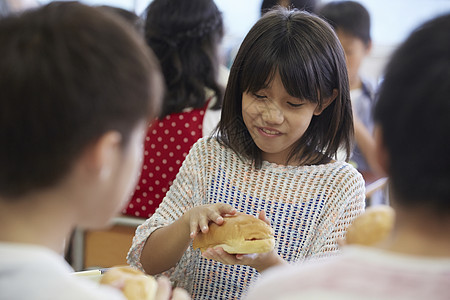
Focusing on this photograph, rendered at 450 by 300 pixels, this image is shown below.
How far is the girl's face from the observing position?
5.06 feet

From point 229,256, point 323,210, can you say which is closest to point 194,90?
point 323,210

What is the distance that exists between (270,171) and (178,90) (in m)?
0.94

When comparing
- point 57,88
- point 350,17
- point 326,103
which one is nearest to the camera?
point 57,88

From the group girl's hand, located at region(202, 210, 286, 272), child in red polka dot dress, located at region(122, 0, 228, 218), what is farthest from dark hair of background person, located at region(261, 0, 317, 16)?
girl's hand, located at region(202, 210, 286, 272)

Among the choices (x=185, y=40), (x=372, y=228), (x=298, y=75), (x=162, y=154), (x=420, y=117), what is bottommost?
(x=162, y=154)

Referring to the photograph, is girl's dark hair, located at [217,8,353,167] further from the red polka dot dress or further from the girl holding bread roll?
the red polka dot dress

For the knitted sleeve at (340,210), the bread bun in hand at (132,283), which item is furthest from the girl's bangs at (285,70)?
the bread bun in hand at (132,283)

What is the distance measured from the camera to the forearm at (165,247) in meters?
1.57

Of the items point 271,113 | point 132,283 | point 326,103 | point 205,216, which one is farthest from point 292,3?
point 132,283

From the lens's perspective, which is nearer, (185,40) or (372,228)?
(372,228)

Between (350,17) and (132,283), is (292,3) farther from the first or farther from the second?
(132,283)

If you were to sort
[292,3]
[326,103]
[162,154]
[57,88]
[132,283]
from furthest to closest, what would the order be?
[292,3], [162,154], [326,103], [132,283], [57,88]

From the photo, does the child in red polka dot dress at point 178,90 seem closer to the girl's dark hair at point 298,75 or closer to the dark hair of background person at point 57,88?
the girl's dark hair at point 298,75

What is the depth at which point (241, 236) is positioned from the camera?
1426 millimetres
